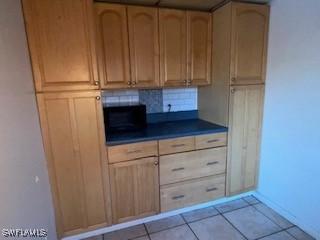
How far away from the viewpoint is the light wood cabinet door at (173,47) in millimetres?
2039

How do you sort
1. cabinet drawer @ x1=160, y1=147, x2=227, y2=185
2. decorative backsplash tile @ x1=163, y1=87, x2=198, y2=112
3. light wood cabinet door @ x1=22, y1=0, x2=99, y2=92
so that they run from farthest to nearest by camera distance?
decorative backsplash tile @ x1=163, y1=87, x2=198, y2=112, cabinet drawer @ x1=160, y1=147, x2=227, y2=185, light wood cabinet door @ x1=22, y1=0, x2=99, y2=92

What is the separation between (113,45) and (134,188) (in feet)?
4.48

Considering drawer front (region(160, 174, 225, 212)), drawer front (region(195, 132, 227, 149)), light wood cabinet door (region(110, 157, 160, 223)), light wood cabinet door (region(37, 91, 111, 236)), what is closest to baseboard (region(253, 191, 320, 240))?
drawer front (region(160, 174, 225, 212))

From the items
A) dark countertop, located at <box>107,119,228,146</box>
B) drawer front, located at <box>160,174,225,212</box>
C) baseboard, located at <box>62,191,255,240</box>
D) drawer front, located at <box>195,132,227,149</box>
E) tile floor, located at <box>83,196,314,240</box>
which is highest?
dark countertop, located at <box>107,119,228,146</box>

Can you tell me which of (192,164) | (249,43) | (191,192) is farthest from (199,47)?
(191,192)

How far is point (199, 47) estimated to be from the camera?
2.22 meters

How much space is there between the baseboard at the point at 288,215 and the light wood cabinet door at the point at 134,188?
126 cm

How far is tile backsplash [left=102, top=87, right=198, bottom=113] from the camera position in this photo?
2283 millimetres

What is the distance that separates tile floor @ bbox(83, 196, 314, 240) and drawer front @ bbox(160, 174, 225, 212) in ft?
0.46

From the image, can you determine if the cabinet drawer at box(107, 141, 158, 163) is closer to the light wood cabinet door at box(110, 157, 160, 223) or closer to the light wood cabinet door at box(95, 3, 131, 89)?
the light wood cabinet door at box(110, 157, 160, 223)

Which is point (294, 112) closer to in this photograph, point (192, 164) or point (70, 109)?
point (192, 164)

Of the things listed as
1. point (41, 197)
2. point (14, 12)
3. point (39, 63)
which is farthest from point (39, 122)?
point (14, 12)

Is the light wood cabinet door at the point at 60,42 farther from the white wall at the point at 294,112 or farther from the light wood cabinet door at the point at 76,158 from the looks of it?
the white wall at the point at 294,112

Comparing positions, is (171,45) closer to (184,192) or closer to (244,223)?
(184,192)
